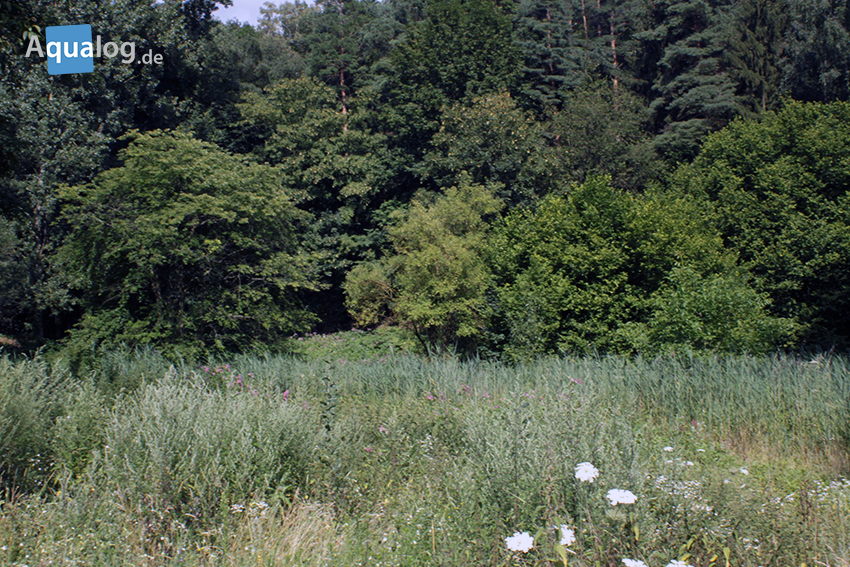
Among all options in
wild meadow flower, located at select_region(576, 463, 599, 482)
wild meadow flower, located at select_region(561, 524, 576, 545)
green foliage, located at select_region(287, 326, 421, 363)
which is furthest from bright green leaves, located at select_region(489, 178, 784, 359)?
wild meadow flower, located at select_region(561, 524, 576, 545)

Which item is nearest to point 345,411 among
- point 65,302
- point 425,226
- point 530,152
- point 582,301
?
point 582,301

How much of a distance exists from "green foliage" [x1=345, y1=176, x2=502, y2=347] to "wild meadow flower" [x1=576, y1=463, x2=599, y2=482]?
11332 millimetres

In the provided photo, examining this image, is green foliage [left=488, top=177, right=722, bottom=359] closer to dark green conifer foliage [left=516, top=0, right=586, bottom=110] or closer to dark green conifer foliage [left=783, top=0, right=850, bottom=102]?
dark green conifer foliage [left=783, top=0, right=850, bottom=102]

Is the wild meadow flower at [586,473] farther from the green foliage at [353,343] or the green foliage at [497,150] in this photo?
the green foliage at [497,150]

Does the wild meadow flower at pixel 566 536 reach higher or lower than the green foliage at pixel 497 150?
lower

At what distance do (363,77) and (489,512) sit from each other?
2963 cm

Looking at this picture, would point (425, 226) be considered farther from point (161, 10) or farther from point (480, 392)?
point (161, 10)

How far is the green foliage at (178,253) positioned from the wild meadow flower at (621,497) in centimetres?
1002

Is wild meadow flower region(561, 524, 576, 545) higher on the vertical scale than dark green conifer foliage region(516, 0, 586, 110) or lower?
lower

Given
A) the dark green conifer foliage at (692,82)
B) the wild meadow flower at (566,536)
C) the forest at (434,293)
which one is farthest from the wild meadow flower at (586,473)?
the dark green conifer foliage at (692,82)

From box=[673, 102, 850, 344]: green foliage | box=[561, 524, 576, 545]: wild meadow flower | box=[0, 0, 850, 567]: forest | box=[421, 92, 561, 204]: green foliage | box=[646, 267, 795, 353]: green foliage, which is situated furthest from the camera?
box=[421, 92, 561, 204]: green foliage

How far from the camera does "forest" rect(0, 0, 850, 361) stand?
12.3 m

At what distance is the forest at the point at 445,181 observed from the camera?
40.2 feet

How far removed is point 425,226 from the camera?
17328mm
